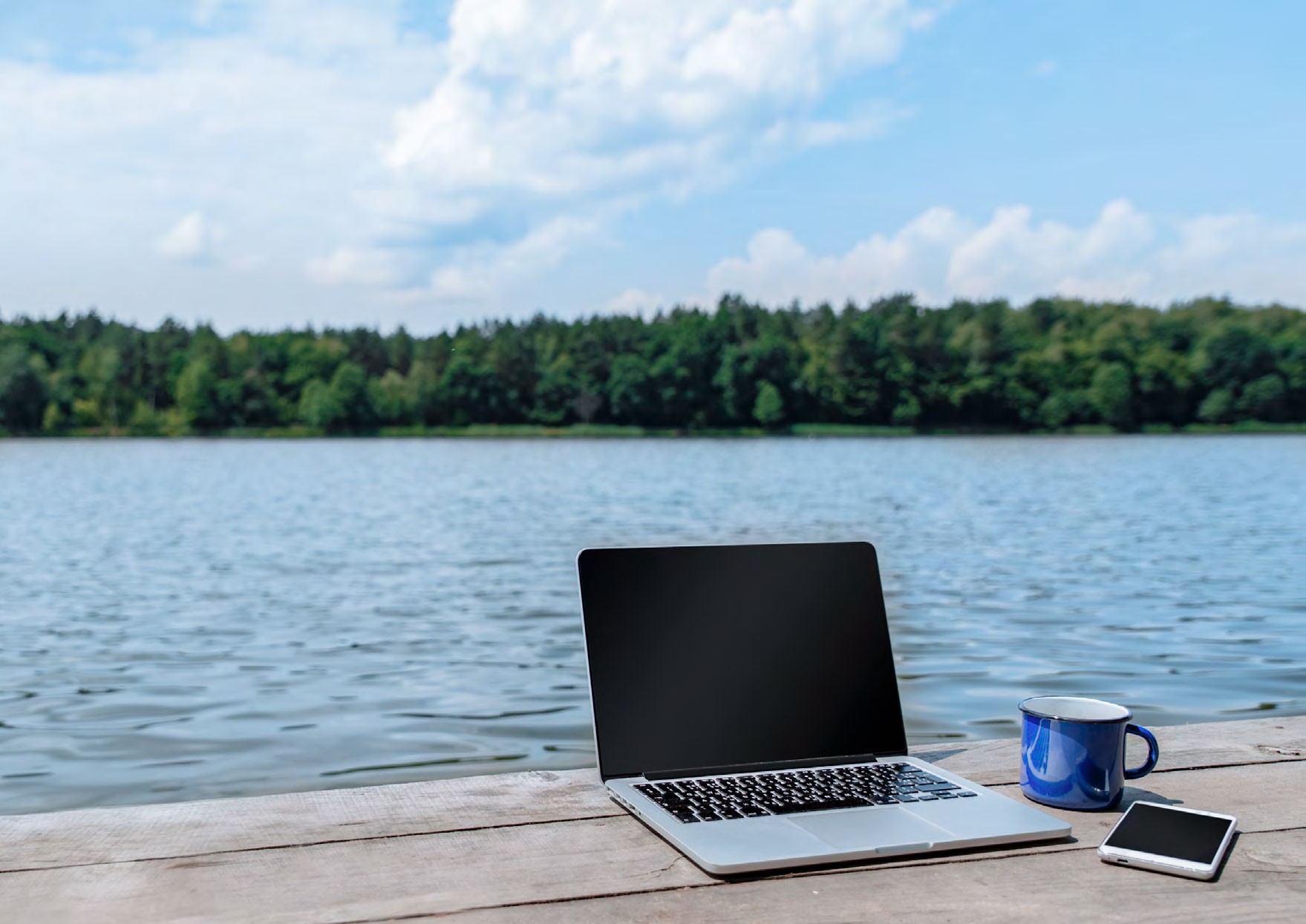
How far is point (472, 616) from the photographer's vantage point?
11.0 metres

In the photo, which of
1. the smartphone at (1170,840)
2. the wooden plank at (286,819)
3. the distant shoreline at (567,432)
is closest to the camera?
the smartphone at (1170,840)

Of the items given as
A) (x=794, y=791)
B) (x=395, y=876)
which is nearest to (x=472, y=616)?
(x=794, y=791)

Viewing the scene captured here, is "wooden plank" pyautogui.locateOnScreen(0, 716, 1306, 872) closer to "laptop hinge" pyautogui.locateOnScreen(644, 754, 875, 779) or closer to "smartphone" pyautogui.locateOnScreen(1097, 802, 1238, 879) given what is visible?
"laptop hinge" pyautogui.locateOnScreen(644, 754, 875, 779)

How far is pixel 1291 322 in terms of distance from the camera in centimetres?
8231

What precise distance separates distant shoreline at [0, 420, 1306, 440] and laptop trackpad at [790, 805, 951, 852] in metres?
80.0

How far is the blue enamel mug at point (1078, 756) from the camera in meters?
1.84

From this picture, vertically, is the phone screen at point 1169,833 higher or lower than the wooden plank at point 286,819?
lower

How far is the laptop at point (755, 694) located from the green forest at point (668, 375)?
275 ft

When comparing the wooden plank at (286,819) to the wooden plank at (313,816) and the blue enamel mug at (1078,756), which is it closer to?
the wooden plank at (313,816)

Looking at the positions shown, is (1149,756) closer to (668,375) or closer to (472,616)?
(472,616)

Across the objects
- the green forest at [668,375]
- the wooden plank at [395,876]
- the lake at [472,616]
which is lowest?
the lake at [472,616]

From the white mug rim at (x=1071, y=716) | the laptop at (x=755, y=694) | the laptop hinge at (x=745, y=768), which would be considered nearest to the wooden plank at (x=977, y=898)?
the laptop at (x=755, y=694)

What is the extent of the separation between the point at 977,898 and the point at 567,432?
84.0 metres

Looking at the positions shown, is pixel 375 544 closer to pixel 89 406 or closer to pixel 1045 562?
pixel 1045 562
